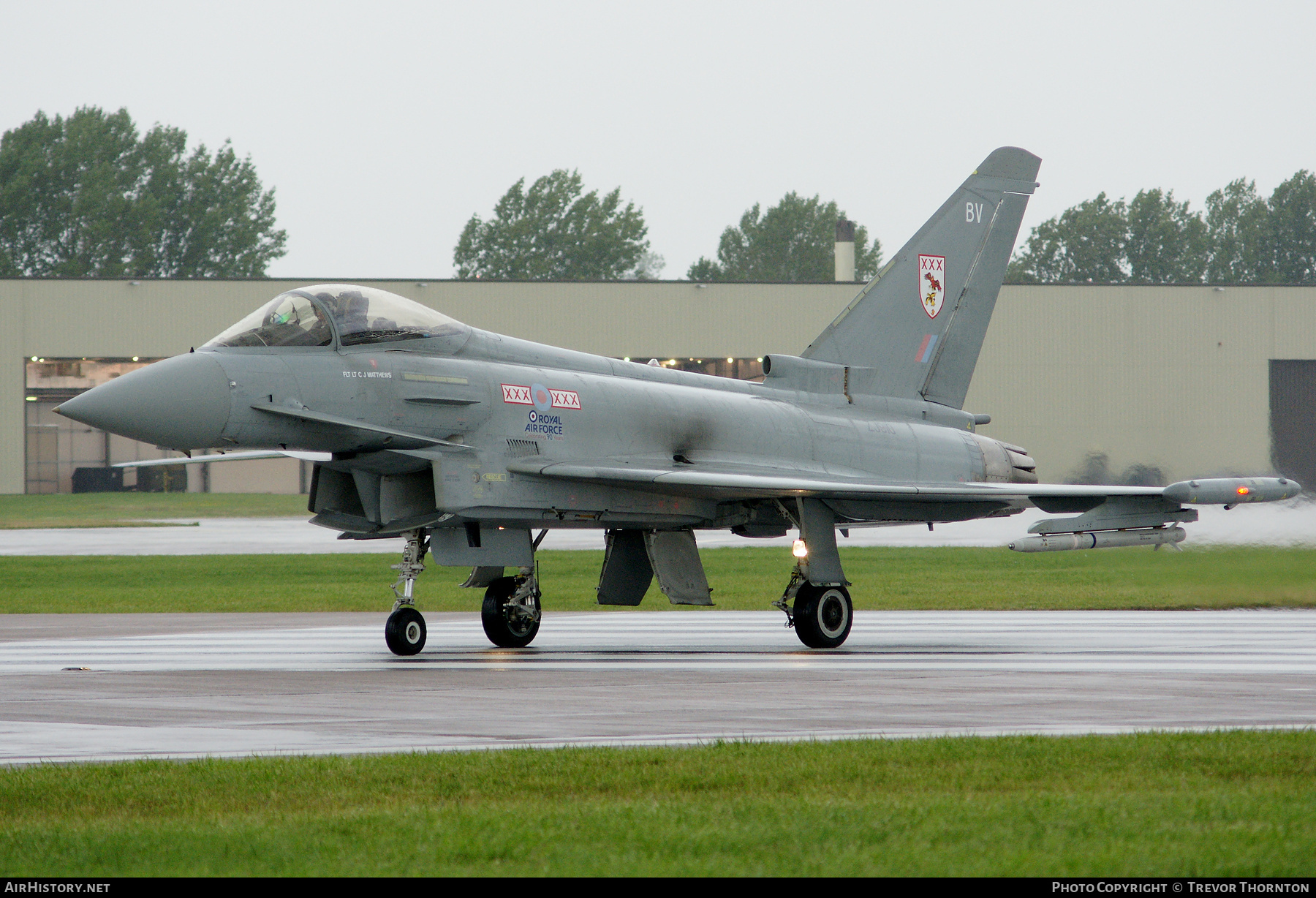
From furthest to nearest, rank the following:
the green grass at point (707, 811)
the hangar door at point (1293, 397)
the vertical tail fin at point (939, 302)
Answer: the hangar door at point (1293, 397)
the vertical tail fin at point (939, 302)
the green grass at point (707, 811)

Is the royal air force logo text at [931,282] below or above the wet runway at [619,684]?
above

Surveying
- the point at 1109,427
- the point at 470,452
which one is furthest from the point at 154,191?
the point at 470,452

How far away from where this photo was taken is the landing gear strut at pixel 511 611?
1522 centimetres

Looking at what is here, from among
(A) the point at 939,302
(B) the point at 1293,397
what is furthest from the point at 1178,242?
(A) the point at 939,302

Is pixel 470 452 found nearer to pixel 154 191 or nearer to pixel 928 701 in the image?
pixel 928 701

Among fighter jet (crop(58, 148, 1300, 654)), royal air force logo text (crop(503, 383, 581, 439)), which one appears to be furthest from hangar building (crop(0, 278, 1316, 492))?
royal air force logo text (crop(503, 383, 581, 439))

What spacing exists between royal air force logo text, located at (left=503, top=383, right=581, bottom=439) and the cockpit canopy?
89 centimetres

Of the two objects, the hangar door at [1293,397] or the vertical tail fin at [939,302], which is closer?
the vertical tail fin at [939,302]

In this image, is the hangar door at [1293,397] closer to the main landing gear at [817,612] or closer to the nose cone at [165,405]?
the main landing gear at [817,612]

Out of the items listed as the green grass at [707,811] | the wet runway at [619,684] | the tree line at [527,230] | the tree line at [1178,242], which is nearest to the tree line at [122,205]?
the tree line at [527,230]

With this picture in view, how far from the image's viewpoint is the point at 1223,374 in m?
54.7

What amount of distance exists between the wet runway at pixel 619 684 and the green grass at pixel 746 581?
1134 mm

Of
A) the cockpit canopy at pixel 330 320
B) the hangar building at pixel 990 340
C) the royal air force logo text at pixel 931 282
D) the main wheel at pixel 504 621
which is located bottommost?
the main wheel at pixel 504 621

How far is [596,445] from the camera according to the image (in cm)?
1513
